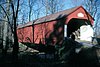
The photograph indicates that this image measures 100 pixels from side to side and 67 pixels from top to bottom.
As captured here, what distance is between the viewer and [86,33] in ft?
87.7

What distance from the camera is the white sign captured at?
2634 cm

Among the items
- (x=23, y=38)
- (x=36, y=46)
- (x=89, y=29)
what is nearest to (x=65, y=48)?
(x=36, y=46)

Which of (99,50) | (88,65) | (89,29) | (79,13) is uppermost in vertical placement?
(79,13)

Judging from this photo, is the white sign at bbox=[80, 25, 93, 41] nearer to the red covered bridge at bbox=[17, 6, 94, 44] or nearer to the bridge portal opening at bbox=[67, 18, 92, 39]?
the red covered bridge at bbox=[17, 6, 94, 44]

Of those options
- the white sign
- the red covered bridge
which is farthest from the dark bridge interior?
the white sign

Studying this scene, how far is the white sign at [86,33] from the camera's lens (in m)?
26.3

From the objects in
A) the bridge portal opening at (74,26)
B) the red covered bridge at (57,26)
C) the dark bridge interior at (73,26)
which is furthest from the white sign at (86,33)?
the dark bridge interior at (73,26)

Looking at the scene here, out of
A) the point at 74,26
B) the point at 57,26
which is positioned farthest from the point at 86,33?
the point at 57,26

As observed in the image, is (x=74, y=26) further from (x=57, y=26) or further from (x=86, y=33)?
(x=57, y=26)

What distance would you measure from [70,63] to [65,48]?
2.26 m

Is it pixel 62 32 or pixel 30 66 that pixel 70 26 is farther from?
pixel 30 66

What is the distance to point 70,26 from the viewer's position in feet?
98.2

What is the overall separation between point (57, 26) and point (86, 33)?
429cm

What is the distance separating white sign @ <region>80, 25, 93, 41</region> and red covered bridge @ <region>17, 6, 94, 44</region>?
21.1 inches
